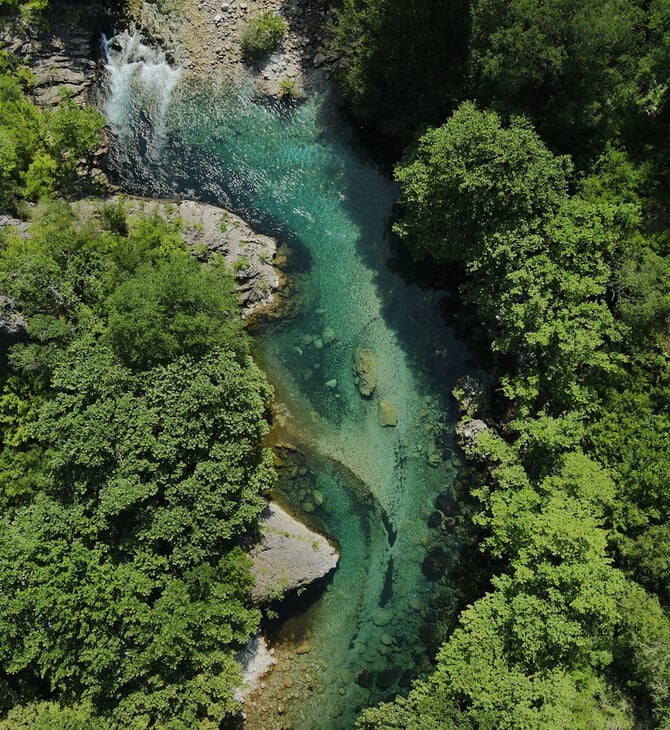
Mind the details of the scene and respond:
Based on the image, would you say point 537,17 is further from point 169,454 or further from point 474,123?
point 169,454

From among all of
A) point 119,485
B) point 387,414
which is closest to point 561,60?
point 387,414

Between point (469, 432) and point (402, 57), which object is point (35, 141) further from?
point (469, 432)

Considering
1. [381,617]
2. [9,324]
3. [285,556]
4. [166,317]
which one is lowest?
[381,617]

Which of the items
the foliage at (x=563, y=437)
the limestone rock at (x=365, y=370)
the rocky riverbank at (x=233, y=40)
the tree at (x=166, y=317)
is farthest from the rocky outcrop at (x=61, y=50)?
the limestone rock at (x=365, y=370)

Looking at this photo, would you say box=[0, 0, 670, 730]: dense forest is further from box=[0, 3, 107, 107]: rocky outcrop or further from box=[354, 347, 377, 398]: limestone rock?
box=[354, 347, 377, 398]: limestone rock

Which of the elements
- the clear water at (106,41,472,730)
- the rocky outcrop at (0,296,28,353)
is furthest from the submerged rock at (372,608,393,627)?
the rocky outcrop at (0,296,28,353)

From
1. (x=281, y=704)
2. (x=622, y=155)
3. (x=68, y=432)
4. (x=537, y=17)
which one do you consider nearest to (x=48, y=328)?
(x=68, y=432)

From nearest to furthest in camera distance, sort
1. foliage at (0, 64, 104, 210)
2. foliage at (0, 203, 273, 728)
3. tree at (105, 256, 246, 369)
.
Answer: foliage at (0, 203, 273, 728), tree at (105, 256, 246, 369), foliage at (0, 64, 104, 210)
